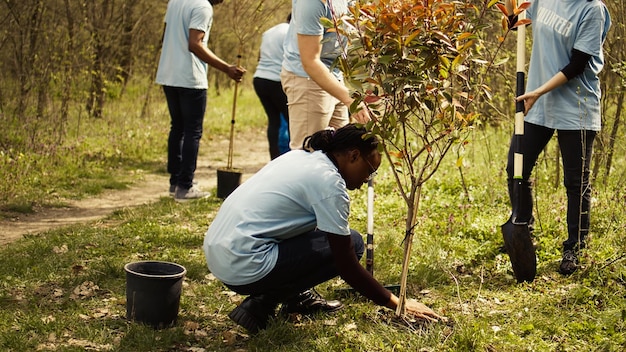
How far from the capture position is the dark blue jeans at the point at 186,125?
6.86m

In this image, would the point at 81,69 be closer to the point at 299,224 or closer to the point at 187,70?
the point at 187,70

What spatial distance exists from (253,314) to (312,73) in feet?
4.75

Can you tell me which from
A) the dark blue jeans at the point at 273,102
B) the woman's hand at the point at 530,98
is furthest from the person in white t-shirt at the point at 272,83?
the woman's hand at the point at 530,98

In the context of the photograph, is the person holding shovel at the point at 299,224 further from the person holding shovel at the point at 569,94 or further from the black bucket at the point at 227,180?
the black bucket at the point at 227,180

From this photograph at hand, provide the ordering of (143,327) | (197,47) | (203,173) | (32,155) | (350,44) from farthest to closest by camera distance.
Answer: (203,173) < (32,155) < (197,47) < (143,327) < (350,44)

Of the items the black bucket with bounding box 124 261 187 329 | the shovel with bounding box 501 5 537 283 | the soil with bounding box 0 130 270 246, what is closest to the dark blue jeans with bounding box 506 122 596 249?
the shovel with bounding box 501 5 537 283

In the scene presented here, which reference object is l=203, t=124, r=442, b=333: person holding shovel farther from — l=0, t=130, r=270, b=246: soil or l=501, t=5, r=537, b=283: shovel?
l=0, t=130, r=270, b=246: soil

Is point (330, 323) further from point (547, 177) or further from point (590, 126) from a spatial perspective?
point (547, 177)

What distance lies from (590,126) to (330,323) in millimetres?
1999

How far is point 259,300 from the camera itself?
3.86m

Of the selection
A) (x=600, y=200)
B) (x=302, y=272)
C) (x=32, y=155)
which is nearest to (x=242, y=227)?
(x=302, y=272)

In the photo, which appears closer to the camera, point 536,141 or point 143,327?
point 143,327

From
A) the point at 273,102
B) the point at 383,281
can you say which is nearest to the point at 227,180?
the point at 273,102

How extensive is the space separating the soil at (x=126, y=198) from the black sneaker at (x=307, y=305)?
8.63 feet
